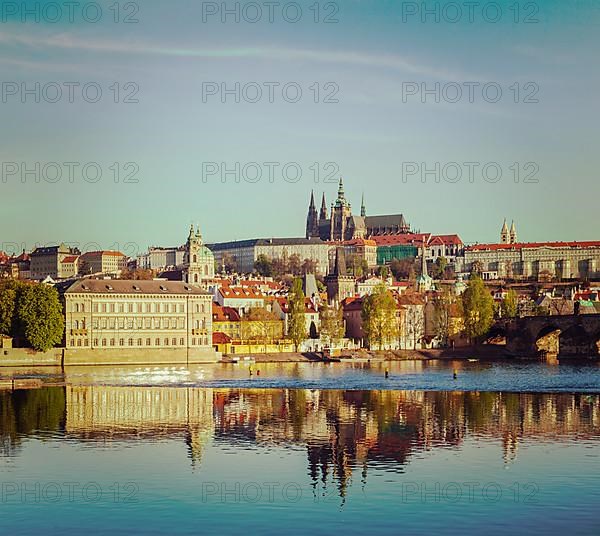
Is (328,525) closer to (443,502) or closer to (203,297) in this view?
(443,502)

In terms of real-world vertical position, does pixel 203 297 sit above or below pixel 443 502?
above

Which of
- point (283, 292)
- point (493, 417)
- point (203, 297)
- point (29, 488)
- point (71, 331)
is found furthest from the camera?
point (283, 292)

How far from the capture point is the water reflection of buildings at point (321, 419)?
36.6 m

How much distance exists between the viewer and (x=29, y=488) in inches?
1196

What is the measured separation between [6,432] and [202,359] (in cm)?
5245

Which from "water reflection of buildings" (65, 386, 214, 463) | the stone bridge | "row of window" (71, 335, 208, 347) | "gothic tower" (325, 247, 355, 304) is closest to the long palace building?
"row of window" (71, 335, 208, 347)

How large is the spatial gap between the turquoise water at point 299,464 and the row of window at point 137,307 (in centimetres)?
3595

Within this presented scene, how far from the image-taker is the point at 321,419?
4469cm

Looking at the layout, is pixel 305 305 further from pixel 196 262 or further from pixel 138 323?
pixel 196 262

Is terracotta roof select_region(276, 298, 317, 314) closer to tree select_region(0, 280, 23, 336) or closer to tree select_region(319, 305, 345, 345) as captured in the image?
tree select_region(319, 305, 345, 345)

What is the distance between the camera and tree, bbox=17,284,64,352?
276 ft

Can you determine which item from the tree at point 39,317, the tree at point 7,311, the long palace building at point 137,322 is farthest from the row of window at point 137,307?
the tree at point 7,311

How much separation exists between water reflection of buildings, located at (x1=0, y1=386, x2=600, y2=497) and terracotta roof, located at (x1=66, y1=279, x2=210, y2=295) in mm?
32759

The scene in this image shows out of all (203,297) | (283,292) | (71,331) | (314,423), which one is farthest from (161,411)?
(283,292)
